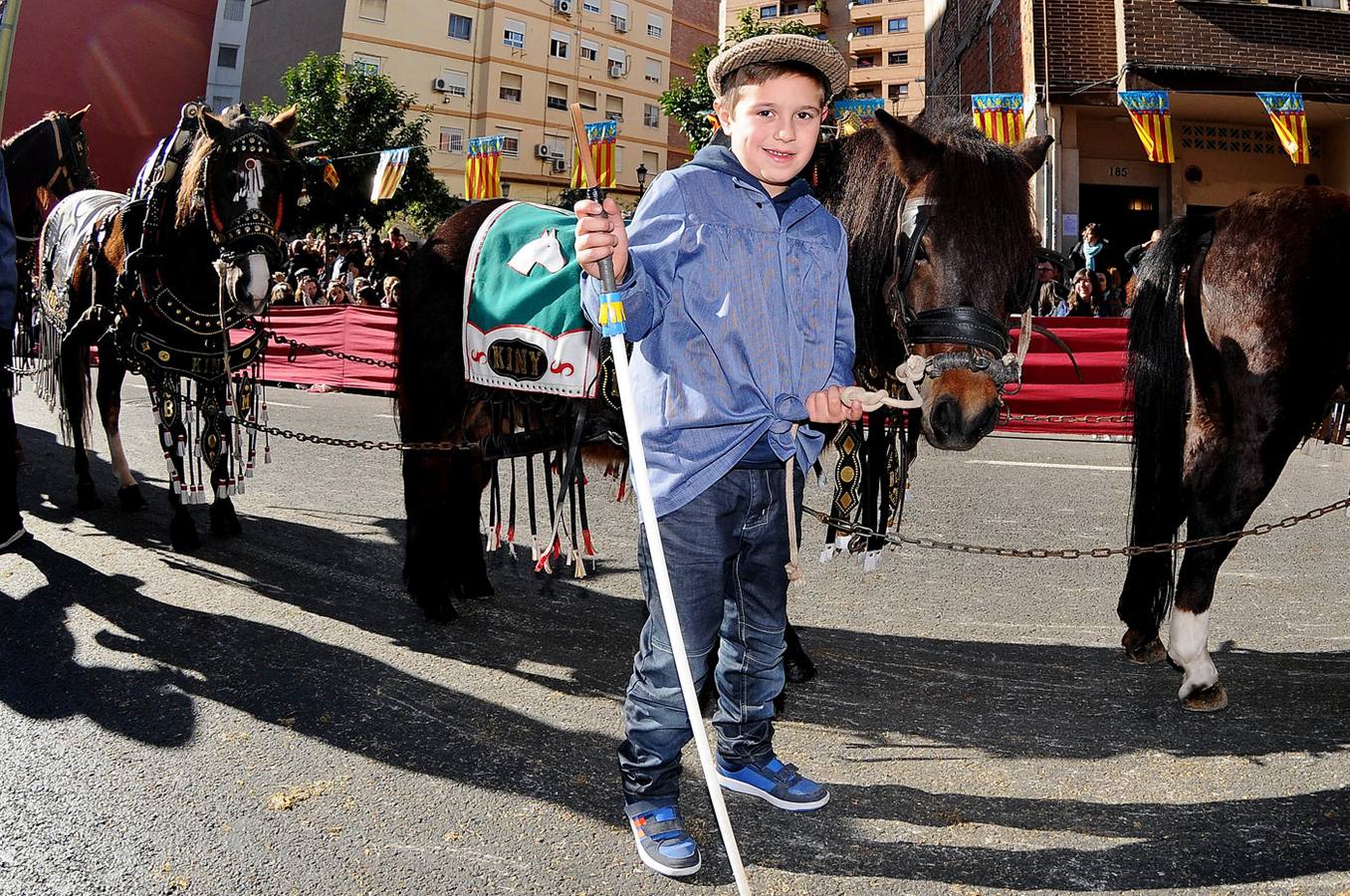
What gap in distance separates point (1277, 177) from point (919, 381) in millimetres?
20245

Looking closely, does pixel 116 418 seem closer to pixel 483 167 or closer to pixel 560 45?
pixel 483 167

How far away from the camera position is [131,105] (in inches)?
1451

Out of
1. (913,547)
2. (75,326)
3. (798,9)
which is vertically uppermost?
(798,9)

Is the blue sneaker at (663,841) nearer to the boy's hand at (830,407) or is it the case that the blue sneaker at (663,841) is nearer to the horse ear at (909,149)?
the boy's hand at (830,407)

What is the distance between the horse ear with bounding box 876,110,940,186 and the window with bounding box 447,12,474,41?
4696 centimetres

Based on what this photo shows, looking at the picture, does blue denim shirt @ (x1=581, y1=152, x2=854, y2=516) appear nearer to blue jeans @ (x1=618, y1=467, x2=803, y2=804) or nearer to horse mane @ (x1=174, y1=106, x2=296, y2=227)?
blue jeans @ (x1=618, y1=467, x2=803, y2=804)

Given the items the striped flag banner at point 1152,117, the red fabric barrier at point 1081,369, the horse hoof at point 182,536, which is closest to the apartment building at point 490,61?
the striped flag banner at point 1152,117

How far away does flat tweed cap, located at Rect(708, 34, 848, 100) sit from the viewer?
2389 millimetres

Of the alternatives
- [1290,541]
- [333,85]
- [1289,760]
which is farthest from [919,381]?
[333,85]

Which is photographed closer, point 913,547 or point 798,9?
point 913,547

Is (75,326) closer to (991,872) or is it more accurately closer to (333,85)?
(991,872)

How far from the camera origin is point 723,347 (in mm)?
2365

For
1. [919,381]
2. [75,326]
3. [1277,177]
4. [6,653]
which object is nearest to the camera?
[919,381]

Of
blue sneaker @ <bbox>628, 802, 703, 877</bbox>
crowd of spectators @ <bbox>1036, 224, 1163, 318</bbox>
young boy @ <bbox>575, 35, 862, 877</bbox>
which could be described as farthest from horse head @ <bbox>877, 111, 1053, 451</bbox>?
crowd of spectators @ <bbox>1036, 224, 1163, 318</bbox>
